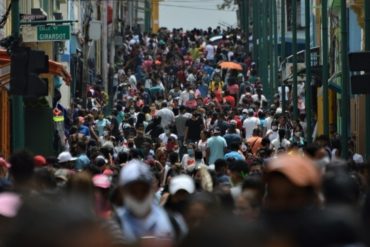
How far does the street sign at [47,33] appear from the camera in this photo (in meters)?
26.5

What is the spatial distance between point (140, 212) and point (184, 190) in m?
2.77

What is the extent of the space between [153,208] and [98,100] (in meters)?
44.9

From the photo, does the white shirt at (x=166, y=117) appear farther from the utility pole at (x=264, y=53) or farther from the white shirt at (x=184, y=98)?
the utility pole at (x=264, y=53)

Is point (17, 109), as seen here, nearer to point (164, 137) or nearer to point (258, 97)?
point (164, 137)

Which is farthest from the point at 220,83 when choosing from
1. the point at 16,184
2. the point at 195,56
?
the point at 16,184

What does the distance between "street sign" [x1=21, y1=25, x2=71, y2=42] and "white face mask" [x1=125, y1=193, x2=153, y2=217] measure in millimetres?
16068

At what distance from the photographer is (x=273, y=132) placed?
34.8 meters

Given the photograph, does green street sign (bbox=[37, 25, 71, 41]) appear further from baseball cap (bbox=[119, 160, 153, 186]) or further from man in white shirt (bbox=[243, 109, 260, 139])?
baseball cap (bbox=[119, 160, 153, 186])

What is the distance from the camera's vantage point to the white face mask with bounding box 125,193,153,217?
33.3ft

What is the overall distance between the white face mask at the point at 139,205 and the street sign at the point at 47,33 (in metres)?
16.1

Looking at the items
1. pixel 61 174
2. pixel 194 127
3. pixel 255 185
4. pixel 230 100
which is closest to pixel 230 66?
pixel 230 100

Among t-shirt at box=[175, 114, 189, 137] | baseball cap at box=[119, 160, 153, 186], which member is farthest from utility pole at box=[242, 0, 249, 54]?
baseball cap at box=[119, 160, 153, 186]

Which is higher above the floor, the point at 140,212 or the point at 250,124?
the point at 250,124

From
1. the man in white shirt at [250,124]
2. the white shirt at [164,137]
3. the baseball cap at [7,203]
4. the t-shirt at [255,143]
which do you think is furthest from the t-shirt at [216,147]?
the baseball cap at [7,203]
